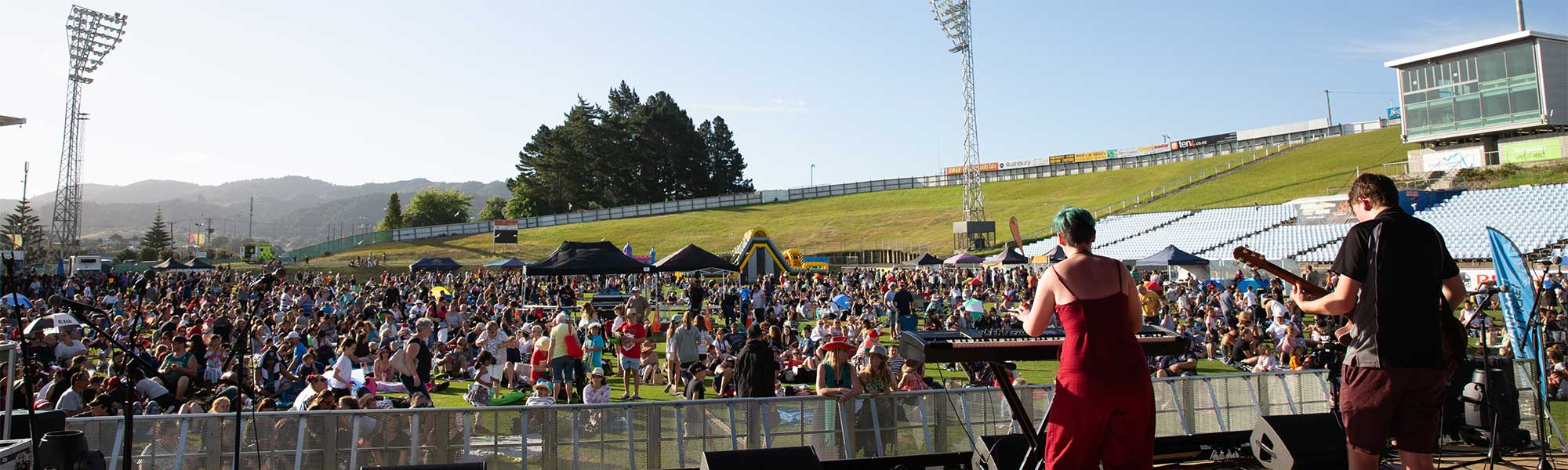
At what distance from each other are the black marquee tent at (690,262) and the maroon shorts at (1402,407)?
660 inches

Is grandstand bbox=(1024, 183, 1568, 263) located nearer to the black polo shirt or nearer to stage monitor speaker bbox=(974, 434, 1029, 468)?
stage monitor speaker bbox=(974, 434, 1029, 468)

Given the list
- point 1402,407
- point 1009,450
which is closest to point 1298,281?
point 1402,407

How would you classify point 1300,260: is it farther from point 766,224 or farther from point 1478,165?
point 766,224

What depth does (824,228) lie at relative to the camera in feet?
209

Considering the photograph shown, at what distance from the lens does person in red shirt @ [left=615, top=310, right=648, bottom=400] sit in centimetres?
1204

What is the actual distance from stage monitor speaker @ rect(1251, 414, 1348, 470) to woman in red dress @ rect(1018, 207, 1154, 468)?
222 centimetres

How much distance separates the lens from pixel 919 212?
68625 mm

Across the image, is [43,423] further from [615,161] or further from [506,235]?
[615,161]

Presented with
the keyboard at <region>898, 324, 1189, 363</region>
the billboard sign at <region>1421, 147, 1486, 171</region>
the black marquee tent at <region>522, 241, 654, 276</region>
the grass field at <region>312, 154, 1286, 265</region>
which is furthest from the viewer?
the grass field at <region>312, 154, 1286, 265</region>

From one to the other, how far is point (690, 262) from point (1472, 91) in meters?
40.7

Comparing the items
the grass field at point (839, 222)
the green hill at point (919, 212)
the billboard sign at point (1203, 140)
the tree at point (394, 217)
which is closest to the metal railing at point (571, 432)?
the green hill at point (919, 212)

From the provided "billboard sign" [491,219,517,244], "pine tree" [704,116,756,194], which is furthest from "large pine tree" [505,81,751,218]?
"billboard sign" [491,219,517,244]

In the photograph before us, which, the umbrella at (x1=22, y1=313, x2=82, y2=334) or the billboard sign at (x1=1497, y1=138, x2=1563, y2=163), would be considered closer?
the umbrella at (x1=22, y1=313, x2=82, y2=334)

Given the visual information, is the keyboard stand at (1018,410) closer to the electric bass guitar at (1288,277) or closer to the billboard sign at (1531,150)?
the electric bass guitar at (1288,277)
